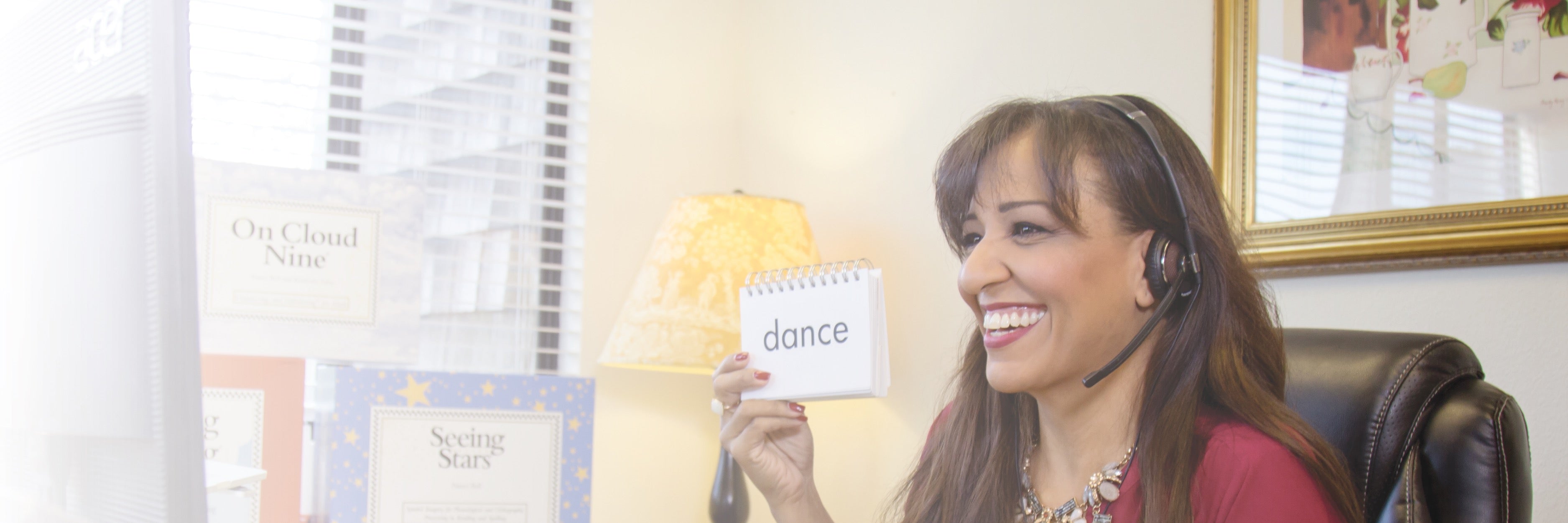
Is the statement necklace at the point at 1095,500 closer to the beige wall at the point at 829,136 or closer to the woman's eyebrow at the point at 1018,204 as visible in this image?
the woman's eyebrow at the point at 1018,204

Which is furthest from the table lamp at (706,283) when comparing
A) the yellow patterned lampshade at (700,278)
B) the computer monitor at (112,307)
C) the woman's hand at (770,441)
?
the computer monitor at (112,307)

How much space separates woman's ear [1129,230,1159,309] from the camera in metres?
1.00

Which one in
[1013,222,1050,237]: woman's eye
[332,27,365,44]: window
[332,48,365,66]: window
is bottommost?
[1013,222,1050,237]: woman's eye

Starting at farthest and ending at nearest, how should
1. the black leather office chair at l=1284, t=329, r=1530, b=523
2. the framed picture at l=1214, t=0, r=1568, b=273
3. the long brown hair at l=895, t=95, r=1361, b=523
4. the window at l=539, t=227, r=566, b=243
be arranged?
the window at l=539, t=227, r=566, b=243, the framed picture at l=1214, t=0, r=1568, b=273, the long brown hair at l=895, t=95, r=1361, b=523, the black leather office chair at l=1284, t=329, r=1530, b=523

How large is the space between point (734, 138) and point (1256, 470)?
5.88 feet

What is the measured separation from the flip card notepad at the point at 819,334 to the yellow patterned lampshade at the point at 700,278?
0.78m

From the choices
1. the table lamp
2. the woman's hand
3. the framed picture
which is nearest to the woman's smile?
the woman's hand

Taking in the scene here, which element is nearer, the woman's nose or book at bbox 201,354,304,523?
the woman's nose

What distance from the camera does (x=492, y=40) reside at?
221 centimetres

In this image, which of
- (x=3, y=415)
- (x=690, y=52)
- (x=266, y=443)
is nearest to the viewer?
(x=3, y=415)

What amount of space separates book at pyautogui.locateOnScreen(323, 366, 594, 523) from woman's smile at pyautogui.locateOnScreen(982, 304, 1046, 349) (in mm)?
927

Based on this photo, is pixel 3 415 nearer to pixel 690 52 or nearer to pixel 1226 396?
pixel 1226 396

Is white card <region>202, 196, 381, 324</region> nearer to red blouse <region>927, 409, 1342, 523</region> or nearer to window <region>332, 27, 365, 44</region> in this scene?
window <region>332, 27, 365, 44</region>

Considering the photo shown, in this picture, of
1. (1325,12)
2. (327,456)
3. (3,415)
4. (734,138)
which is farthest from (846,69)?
(3,415)
